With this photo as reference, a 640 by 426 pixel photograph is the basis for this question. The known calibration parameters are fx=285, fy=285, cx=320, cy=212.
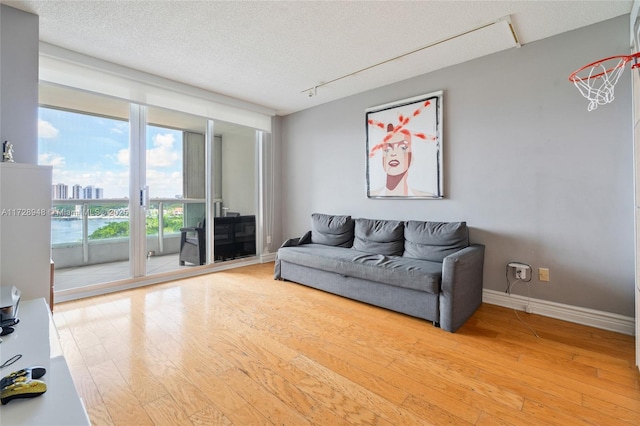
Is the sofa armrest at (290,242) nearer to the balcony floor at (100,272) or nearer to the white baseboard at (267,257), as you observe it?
the white baseboard at (267,257)

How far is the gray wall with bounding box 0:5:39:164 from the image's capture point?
2252 millimetres

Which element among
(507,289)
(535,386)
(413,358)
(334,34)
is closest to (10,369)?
(413,358)

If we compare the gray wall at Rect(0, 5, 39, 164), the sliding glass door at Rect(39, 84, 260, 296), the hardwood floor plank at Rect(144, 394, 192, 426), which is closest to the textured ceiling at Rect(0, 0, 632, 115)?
the gray wall at Rect(0, 5, 39, 164)

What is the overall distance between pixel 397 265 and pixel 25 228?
2805 mm

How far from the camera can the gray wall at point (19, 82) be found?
2.25 meters

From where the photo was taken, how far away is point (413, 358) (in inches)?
76.4

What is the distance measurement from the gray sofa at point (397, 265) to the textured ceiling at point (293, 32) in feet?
5.88

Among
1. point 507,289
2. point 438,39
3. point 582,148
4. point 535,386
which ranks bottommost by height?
point 535,386

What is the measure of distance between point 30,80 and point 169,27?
1214 mm

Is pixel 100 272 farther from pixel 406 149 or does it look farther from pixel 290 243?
pixel 406 149

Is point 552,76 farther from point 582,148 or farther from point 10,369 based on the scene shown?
point 10,369

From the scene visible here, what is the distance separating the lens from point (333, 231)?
388cm

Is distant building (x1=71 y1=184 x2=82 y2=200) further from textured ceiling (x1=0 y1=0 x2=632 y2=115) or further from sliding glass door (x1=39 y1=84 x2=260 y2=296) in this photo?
textured ceiling (x1=0 y1=0 x2=632 y2=115)

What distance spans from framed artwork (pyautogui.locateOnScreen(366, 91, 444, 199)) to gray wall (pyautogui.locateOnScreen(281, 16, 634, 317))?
4.5 inches
